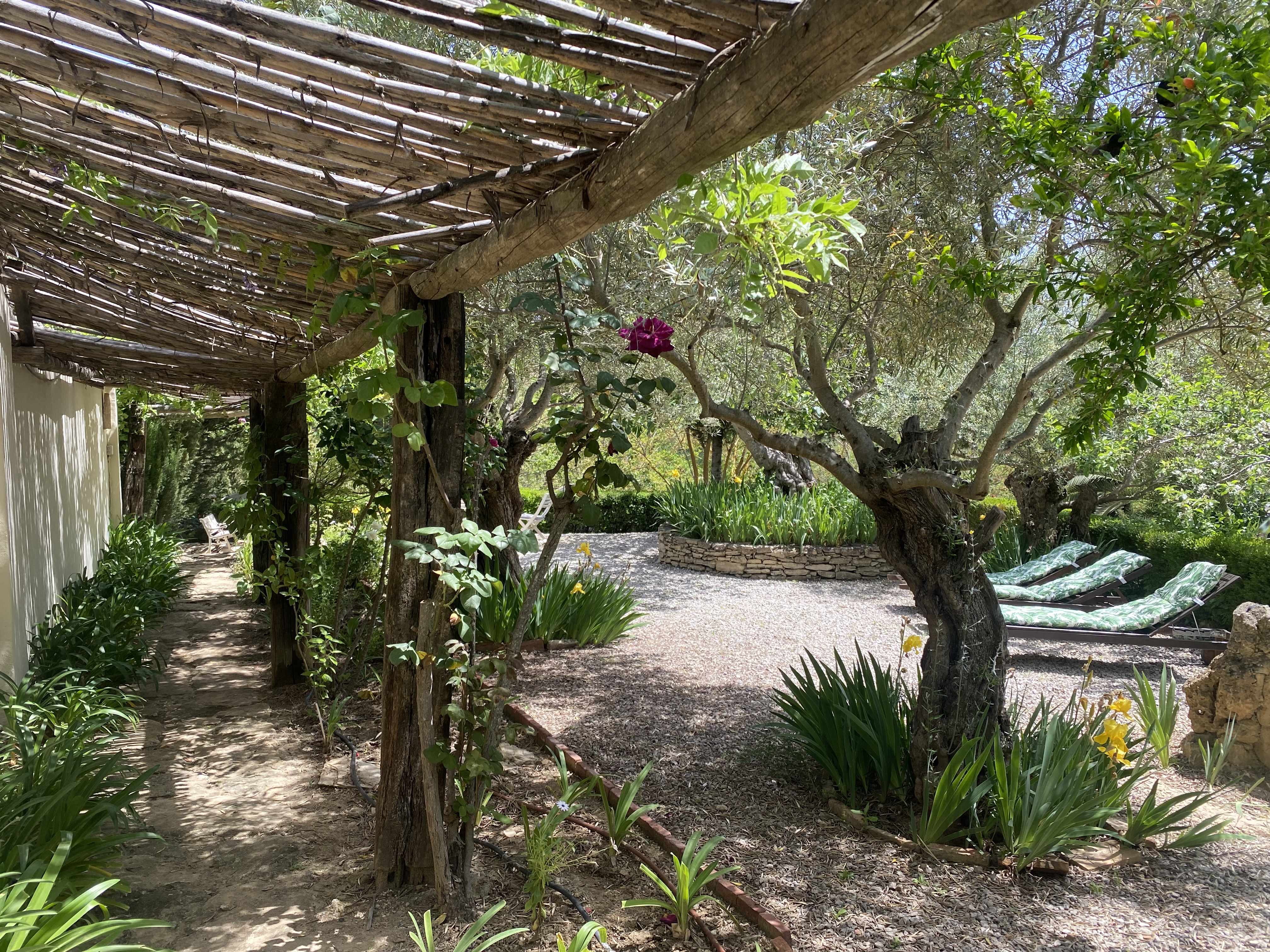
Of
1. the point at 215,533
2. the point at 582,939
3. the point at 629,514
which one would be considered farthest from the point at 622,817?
the point at 629,514

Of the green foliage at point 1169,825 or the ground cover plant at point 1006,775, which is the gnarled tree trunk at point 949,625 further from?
the green foliage at point 1169,825

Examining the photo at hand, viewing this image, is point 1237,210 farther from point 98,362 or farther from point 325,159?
point 98,362

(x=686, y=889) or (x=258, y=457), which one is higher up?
(x=258, y=457)

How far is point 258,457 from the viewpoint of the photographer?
19.3ft

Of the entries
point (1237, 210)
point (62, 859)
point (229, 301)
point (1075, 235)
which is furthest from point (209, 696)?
point (1075, 235)

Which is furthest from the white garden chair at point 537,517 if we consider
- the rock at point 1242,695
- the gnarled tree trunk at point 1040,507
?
the gnarled tree trunk at point 1040,507

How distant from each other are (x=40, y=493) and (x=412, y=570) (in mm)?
4168

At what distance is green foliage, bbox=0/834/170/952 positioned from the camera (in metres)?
1.99

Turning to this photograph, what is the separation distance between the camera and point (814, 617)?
8.17 metres

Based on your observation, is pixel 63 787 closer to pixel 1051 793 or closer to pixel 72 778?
pixel 72 778

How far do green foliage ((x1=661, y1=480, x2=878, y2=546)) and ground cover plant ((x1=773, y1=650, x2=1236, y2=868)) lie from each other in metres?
6.57

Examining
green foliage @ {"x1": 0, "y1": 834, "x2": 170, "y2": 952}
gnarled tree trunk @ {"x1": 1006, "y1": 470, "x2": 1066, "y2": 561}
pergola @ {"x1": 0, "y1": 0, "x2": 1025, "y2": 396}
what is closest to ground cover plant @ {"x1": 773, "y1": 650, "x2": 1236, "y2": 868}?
pergola @ {"x1": 0, "y1": 0, "x2": 1025, "y2": 396}

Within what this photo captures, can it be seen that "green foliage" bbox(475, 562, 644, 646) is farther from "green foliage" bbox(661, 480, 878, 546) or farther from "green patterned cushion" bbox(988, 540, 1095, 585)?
"green foliage" bbox(661, 480, 878, 546)

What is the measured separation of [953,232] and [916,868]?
11.1 feet
